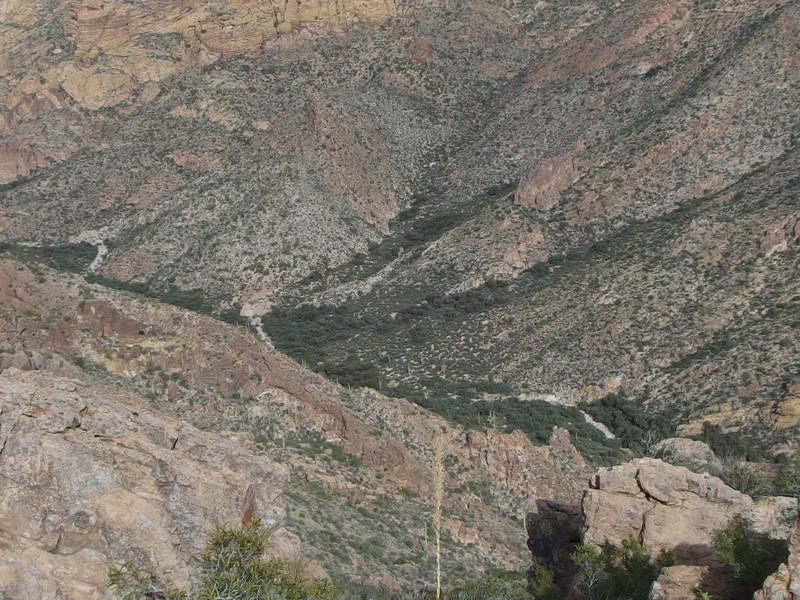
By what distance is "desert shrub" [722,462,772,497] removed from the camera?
1174 inches

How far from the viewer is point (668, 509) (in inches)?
960

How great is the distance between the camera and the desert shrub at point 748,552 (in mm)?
20312

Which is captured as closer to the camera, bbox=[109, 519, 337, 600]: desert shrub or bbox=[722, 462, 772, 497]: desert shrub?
bbox=[109, 519, 337, 600]: desert shrub

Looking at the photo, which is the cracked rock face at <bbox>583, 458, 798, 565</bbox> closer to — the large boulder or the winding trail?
the large boulder

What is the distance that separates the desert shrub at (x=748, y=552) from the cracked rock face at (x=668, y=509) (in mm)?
692

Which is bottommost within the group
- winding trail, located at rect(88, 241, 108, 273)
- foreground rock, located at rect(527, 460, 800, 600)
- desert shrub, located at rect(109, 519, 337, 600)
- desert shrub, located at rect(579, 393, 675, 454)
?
desert shrub, located at rect(109, 519, 337, 600)

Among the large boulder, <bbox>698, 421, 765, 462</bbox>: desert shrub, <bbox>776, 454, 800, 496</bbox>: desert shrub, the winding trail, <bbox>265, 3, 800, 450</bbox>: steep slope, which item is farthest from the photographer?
the winding trail

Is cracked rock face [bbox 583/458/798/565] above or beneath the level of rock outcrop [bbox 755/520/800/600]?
above

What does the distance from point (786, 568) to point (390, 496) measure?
1978 cm

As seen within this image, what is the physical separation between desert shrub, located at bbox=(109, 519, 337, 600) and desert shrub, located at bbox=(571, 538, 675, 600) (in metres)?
6.70

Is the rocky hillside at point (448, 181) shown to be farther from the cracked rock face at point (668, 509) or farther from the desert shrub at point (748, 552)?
the desert shrub at point (748, 552)

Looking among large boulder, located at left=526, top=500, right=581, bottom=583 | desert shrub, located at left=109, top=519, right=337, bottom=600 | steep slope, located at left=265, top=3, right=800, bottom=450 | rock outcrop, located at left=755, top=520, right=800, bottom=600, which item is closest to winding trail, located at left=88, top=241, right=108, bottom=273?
steep slope, located at left=265, top=3, right=800, bottom=450

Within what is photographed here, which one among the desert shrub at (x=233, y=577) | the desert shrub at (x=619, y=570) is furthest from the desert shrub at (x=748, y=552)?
the desert shrub at (x=233, y=577)

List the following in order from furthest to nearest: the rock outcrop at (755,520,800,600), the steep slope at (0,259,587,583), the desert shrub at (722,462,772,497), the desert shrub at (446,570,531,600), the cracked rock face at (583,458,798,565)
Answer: the steep slope at (0,259,587,583) < the desert shrub at (722,462,772,497) < the desert shrub at (446,570,531,600) < the cracked rock face at (583,458,798,565) < the rock outcrop at (755,520,800,600)
